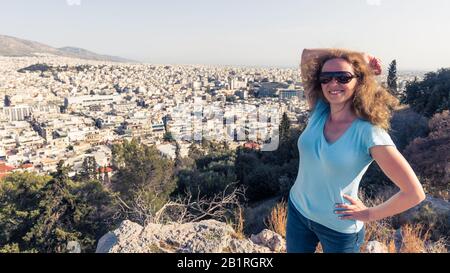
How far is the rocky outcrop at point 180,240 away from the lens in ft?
5.54

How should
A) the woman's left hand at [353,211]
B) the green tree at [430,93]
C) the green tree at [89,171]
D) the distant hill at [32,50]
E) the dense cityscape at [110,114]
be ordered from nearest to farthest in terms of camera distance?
1. the woman's left hand at [353,211]
2. the green tree at [430,93]
3. the green tree at [89,171]
4. the dense cityscape at [110,114]
5. the distant hill at [32,50]

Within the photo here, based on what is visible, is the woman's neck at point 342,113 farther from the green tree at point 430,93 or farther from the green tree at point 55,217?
the green tree at point 430,93

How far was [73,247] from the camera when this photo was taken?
5551 mm

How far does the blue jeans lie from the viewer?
1.04m

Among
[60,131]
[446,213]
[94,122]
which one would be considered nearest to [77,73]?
[94,122]

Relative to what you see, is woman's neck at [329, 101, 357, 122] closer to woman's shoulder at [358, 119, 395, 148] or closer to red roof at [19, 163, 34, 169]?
woman's shoulder at [358, 119, 395, 148]

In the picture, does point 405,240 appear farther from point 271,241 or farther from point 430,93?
point 430,93

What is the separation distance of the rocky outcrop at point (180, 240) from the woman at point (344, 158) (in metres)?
0.65

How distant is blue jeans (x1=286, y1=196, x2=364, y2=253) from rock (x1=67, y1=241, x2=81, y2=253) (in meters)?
5.06

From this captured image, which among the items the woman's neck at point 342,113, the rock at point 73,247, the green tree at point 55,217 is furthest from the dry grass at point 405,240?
the green tree at point 55,217

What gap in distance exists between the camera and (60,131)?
3056 cm

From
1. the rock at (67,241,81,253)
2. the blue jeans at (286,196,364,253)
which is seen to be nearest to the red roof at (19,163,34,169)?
the rock at (67,241,81,253)
